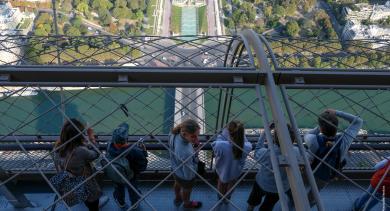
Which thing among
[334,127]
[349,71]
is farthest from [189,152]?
[349,71]

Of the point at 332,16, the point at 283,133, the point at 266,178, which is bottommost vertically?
the point at 332,16

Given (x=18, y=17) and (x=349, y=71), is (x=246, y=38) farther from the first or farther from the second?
(x=18, y=17)

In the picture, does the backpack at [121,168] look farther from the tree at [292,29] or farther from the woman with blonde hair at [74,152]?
the tree at [292,29]

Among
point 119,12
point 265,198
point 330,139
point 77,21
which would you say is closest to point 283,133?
point 330,139

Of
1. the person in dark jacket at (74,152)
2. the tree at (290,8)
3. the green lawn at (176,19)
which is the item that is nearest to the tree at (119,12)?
the green lawn at (176,19)

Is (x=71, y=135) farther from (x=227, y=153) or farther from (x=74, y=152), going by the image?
(x=227, y=153)

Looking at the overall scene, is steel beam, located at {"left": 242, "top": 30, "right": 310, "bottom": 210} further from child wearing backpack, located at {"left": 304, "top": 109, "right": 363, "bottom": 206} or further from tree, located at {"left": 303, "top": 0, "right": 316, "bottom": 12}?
tree, located at {"left": 303, "top": 0, "right": 316, "bottom": 12}
